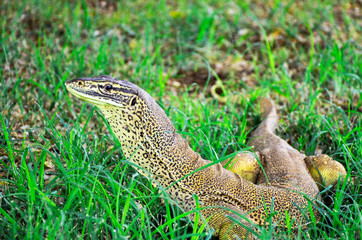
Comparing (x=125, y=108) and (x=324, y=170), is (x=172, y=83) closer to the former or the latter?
(x=324, y=170)

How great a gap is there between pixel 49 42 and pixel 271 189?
143 inches

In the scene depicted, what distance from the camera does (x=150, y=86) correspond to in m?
5.05

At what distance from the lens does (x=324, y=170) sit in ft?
12.1

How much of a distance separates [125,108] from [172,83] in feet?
9.91

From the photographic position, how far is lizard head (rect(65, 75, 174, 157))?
2762 millimetres

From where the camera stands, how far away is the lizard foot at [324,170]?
3670 millimetres

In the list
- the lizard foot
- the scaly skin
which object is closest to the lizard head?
the scaly skin

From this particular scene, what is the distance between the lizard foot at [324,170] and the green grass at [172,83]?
0.35 ft

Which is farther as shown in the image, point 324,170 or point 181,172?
point 324,170

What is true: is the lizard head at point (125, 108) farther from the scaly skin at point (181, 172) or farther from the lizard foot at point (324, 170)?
the lizard foot at point (324, 170)

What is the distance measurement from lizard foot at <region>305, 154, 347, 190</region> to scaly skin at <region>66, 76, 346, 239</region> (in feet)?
1.01

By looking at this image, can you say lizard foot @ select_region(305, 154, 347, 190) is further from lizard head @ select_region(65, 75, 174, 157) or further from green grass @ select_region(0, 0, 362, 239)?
lizard head @ select_region(65, 75, 174, 157)

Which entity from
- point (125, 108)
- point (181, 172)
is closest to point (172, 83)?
point (181, 172)

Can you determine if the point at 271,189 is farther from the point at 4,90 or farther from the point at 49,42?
the point at 49,42
